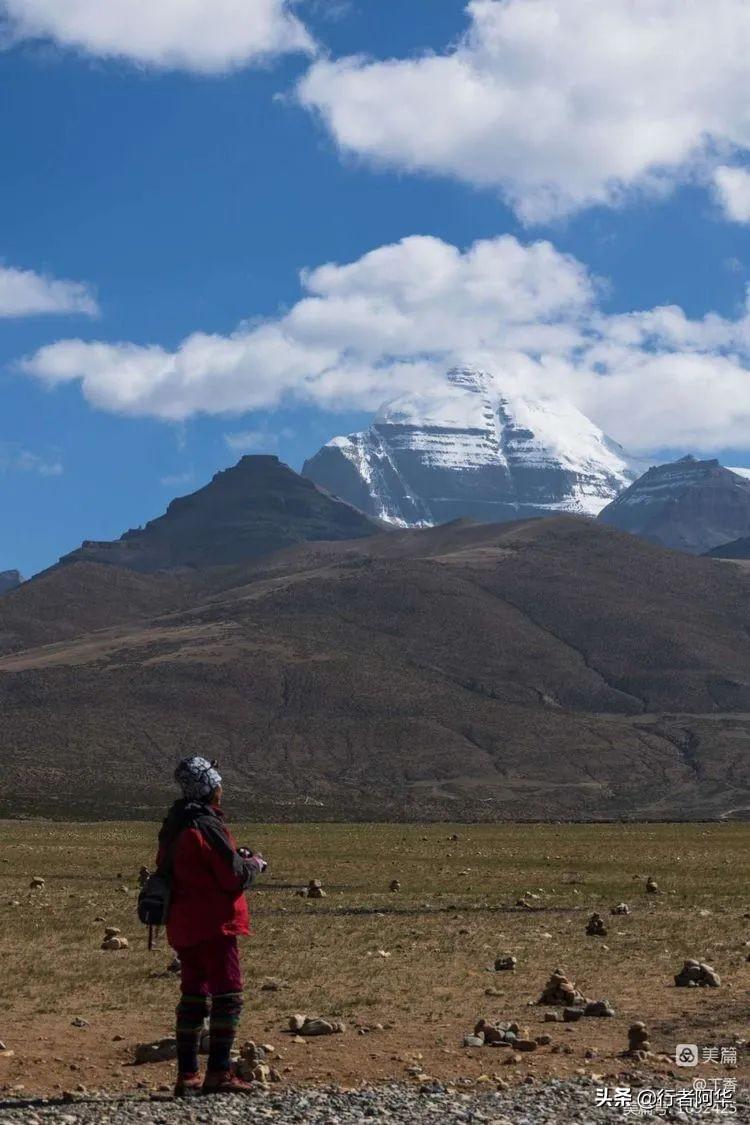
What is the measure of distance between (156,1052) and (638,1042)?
4269mm

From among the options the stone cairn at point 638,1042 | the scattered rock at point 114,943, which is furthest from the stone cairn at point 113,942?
the stone cairn at point 638,1042

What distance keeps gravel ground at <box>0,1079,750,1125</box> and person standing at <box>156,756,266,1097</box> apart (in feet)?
1.55

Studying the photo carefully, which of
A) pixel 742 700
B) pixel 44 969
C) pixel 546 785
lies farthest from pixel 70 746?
pixel 44 969

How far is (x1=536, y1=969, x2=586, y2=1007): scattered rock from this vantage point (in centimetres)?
1591

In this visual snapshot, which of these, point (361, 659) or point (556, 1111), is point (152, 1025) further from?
point (361, 659)

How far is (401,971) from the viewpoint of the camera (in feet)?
62.1

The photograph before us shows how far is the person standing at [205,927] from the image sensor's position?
11.8 m

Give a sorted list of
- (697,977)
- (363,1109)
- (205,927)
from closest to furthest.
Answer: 1. (363,1109)
2. (205,927)
3. (697,977)

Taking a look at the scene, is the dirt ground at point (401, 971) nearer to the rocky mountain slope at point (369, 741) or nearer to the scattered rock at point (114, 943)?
the scattered rock at point (114, 943)

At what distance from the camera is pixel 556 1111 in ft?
35.5

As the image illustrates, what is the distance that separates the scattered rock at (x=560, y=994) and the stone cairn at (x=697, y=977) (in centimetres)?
165

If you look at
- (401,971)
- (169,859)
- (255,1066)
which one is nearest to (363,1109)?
(255,1066)

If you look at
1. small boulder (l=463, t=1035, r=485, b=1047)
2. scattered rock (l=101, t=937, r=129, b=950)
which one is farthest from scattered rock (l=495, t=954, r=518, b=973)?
scattered rock (l=101, t=937, r=129, b=950)

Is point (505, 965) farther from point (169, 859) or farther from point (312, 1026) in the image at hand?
point (169, 859)
